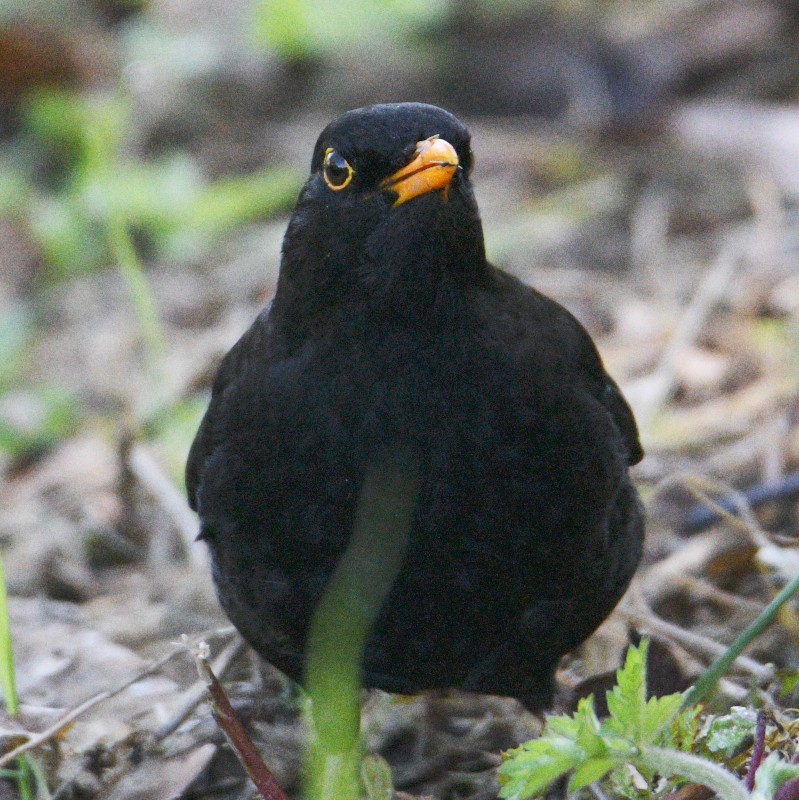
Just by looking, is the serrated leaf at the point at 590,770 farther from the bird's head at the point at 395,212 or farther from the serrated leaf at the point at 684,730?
the bird's head at the point at 395,212

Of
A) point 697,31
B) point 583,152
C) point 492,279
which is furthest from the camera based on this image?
point 697,31

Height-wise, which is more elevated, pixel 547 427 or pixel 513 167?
pixel 547 427

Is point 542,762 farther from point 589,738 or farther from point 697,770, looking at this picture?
point 697,770

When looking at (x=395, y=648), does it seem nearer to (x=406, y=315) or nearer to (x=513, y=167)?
(x=406, y=315)

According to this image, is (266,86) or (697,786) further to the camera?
(266,86)

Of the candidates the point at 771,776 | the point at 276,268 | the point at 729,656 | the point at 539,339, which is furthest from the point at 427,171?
the point at 276,268

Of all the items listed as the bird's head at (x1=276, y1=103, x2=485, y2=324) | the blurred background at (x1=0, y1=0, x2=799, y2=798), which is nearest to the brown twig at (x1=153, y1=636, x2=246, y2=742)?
the blurred background at (x1=0, y1=0, x2=799, y2=798)

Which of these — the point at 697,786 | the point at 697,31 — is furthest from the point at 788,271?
the point at 697,786

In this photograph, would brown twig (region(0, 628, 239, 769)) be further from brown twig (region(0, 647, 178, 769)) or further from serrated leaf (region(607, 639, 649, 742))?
serrated leaf (region(607, 639, 649, 742))
